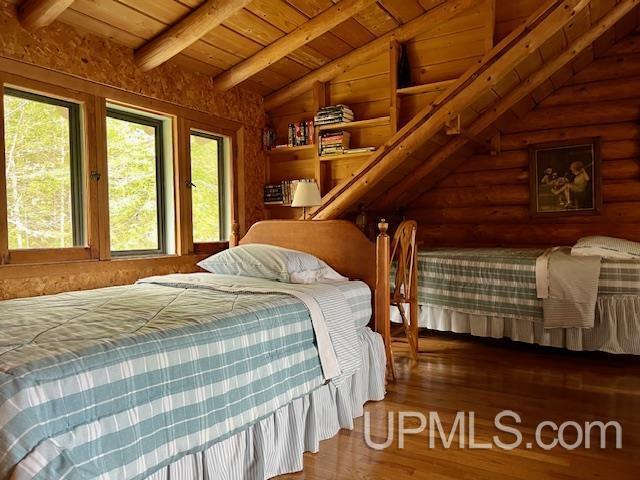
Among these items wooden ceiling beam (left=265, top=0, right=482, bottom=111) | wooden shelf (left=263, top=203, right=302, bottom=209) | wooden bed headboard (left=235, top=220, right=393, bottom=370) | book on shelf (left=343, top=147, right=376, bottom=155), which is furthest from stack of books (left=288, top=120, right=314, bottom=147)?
wooden bed headboard (left=235, top=220, right=393, bottom=370)

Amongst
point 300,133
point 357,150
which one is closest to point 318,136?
point 300,133

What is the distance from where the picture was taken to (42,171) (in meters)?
2.80

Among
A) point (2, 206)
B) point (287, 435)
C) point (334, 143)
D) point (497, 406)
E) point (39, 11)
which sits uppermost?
point (39, 11)

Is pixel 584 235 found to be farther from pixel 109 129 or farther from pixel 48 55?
pixel 48 55

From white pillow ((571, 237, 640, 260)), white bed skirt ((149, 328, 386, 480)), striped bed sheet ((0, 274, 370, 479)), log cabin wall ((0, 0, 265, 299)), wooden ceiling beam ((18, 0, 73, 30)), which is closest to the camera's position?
striped bed sheet ((0, 274, 370, 479))

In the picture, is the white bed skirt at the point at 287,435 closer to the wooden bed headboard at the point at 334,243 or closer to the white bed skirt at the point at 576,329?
the wooden bed headboard at the point at 334,243

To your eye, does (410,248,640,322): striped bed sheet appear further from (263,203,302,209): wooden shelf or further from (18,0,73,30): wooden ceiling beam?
(18,0,73,30): wooden ceiling beam

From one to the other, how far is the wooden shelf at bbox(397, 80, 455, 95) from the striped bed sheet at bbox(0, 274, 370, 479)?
7.07 feet

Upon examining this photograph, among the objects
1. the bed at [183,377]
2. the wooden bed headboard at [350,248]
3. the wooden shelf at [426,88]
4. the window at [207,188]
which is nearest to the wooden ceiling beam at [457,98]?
the wooden shelf at [426,88]

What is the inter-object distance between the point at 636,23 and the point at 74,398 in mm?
4813

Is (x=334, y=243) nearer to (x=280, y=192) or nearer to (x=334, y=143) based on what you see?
(x=334, y=143)

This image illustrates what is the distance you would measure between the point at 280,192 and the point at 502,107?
2077 mm

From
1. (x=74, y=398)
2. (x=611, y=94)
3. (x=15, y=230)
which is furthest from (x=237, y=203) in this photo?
(x=611, y=94)

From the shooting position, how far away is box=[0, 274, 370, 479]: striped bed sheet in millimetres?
1058
